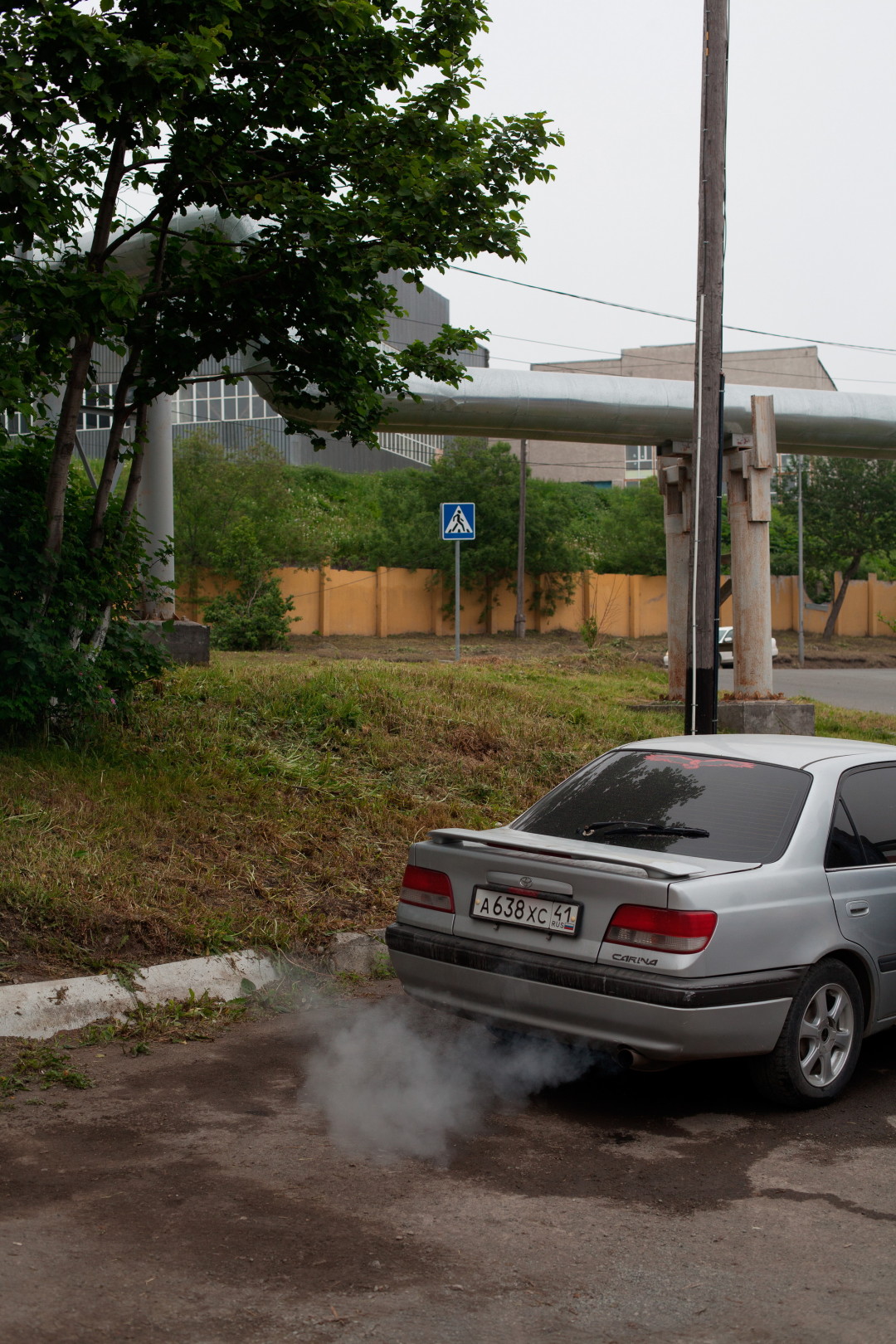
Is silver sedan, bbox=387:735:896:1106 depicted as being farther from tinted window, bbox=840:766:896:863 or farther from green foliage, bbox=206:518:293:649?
green foliage, bbox=206:518:293:649

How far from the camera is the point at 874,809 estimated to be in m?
5.16

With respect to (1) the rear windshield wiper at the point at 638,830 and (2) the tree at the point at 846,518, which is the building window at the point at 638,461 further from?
(1) the rear windshield wiper at the point at 638,830

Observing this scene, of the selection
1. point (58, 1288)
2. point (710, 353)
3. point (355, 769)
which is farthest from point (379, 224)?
point (58, 1288)

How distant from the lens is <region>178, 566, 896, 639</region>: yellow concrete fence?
129 ft

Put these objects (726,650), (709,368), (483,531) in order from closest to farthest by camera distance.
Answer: (709,368), (726,650), (483,531)

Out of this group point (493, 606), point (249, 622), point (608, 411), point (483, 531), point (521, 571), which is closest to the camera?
point (608, 411)

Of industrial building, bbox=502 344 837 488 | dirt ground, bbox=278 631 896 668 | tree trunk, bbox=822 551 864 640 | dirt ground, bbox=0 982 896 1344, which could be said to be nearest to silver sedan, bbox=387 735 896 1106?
dirt ground, bbox=0 982 896 1344

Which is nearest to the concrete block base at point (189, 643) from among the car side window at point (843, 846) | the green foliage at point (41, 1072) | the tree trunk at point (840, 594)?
the green foliage at point (41, 1072)

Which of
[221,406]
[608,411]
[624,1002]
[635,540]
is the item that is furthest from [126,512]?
[221,406]

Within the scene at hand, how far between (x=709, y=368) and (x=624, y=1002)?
6.59 metres

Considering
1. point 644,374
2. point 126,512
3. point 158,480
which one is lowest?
point 126,512

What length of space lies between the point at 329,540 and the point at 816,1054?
116 feet

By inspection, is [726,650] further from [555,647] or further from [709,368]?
[709,368]

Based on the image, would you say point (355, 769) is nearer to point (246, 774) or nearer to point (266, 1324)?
point (246, 774)
